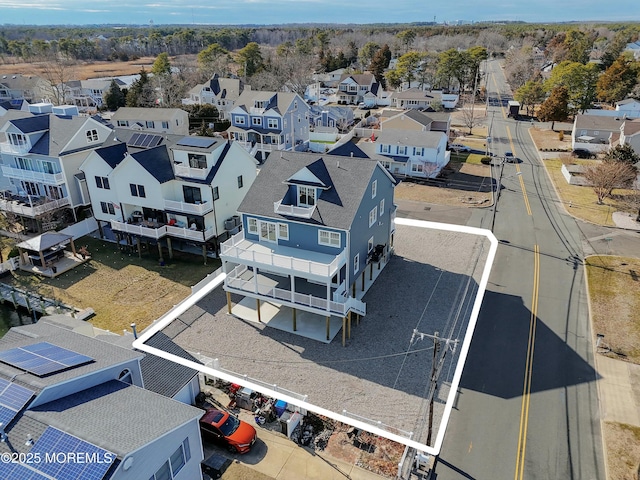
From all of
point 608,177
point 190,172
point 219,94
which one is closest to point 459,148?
point 608,177

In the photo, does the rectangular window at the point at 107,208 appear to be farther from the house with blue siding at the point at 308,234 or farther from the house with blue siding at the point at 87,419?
the house with blue siding at the point at 87,419

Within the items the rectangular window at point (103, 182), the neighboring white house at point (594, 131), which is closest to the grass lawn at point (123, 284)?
the rectangular window at point (103, 182)

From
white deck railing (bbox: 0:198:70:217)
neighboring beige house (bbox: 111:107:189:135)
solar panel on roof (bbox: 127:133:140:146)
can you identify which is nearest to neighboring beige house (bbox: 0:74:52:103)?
neighboring beige house (bbox: 111:107:189:135)

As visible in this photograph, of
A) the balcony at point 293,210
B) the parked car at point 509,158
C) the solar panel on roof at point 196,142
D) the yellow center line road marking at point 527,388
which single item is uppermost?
the solar panel on roof at point 196,142

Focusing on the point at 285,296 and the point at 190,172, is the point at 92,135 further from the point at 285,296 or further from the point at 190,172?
the point at 285,296

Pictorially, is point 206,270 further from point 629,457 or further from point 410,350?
point 629,457

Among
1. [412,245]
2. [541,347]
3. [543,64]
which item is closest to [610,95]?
[543,64]
